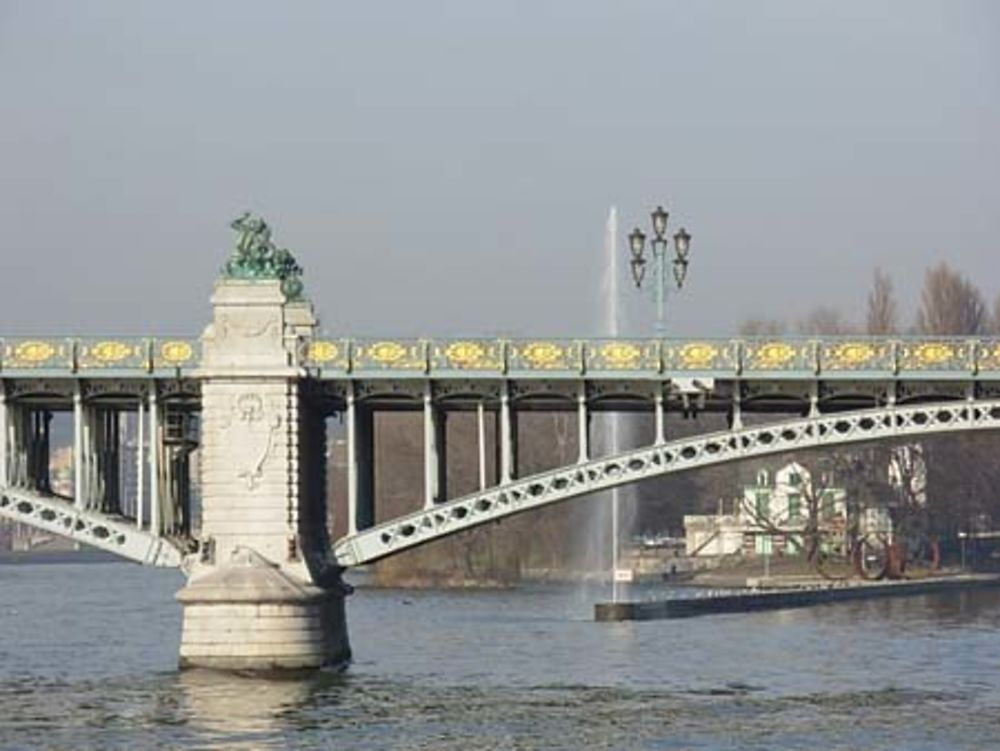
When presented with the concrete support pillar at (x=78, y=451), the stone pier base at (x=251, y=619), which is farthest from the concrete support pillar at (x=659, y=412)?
the concrete support pillar at (x=78, y=451)

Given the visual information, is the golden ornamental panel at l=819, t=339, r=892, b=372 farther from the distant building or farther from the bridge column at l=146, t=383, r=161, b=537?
the distant building

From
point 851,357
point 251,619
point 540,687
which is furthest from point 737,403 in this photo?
point 251,619

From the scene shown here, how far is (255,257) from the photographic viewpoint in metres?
74.1

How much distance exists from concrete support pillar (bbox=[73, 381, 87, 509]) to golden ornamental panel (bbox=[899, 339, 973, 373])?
19.7 meters

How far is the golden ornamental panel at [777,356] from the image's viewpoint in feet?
240

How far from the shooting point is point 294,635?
7256 cm

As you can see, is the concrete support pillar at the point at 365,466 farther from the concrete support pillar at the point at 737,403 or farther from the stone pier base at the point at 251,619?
the concrete support pillar at the point at 737,403

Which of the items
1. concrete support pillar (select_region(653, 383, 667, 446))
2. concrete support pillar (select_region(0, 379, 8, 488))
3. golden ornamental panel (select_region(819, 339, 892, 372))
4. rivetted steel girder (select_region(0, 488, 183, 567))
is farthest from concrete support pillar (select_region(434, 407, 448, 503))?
concrete support pillar (select_region(0, 379, 8, 488))

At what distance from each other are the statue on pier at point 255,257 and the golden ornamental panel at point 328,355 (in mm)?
1543

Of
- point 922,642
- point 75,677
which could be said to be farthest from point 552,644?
point 75,677

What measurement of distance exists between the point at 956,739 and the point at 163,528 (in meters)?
22.8

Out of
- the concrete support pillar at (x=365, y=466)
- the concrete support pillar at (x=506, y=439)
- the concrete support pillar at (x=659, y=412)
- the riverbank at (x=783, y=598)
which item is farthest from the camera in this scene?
the riverbank at (x=783, y=598)

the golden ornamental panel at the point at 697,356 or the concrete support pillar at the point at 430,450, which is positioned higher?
the golden ornamental panel at the point at 697,356

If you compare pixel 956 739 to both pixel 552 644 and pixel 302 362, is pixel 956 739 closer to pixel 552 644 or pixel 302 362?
pixel 302 362
